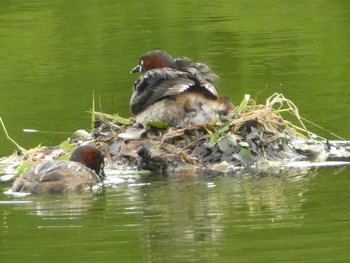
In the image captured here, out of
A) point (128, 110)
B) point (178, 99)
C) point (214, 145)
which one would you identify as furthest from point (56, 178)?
point (128, 110)

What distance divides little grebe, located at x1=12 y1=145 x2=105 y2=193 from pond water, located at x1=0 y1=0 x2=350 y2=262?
0.17m

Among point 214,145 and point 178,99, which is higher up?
point 178,99

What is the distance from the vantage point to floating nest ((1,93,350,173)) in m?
12.9

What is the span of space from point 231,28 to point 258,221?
1431 centimetres

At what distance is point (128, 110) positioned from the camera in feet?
54.2

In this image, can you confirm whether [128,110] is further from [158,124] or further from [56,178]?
[56,178]

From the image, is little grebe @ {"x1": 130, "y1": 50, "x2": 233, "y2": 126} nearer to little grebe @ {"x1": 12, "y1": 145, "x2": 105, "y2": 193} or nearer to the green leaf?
the green leaf

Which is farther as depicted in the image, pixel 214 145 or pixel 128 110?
pixel 128 110

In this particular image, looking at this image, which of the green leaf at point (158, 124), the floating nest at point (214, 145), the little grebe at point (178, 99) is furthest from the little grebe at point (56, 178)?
the little grebe at point (178, 99)

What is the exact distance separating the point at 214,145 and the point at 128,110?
11.9 ft

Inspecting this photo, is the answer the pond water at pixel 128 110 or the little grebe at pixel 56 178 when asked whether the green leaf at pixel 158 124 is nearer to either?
the pond water at pixel 128 110

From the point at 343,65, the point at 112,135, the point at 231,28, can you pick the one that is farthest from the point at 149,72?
the point at 231,28

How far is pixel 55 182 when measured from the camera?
1191 cm

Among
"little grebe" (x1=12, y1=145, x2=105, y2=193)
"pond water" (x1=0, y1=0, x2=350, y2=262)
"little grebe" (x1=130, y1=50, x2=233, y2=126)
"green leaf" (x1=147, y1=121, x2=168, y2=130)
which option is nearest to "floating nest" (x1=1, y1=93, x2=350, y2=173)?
"green leaf" (x1=147, y1=121, x2=168, y2=130)
